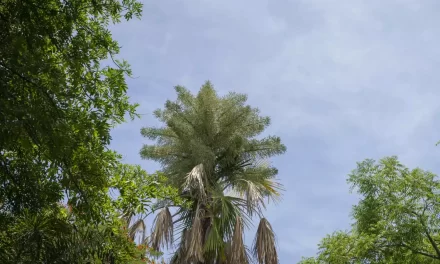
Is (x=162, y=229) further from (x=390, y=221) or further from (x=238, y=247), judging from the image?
(x=390, y=221)

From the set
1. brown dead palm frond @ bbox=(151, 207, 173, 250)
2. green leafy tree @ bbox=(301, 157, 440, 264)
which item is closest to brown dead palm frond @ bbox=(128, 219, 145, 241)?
brown dead palm frond @ bbox=(151, 207, 173, 250)

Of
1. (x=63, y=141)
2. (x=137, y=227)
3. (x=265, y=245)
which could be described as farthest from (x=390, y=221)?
(x=63, y=141)

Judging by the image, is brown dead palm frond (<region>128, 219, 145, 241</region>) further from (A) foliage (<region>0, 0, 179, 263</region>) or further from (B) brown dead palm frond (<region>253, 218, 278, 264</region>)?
(A) foliage (<region>0, 0, 179, 263</region>)

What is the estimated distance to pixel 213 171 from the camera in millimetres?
→ 13305

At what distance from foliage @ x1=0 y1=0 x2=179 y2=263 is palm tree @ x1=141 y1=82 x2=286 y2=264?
4.62 metres

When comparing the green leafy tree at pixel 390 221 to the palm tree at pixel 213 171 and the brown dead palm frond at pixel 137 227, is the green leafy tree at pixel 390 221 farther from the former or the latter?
the brown dead palm frond at pixel 137 227

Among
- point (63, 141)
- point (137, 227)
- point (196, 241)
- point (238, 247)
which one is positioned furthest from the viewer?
point (137, 227)

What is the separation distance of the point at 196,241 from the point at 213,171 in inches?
102

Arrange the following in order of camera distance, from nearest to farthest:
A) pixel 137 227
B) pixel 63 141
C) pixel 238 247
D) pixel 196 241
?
pixel 63 141
pixel 238 247
pixel 196 241
pixel 137 227

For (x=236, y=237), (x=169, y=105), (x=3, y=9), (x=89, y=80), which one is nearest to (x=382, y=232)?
(x=236, y=237)

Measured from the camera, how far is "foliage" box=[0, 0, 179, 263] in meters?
5.12

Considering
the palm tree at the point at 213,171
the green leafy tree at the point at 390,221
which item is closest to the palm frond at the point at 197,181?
the palm tree at the point at 213,171

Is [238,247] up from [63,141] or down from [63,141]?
up

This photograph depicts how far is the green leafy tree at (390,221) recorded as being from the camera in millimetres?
11828
